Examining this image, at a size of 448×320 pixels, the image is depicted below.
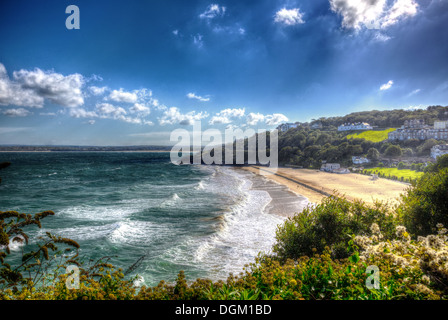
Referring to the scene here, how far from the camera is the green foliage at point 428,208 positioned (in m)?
11.1

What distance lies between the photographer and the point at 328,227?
1097 centimetres

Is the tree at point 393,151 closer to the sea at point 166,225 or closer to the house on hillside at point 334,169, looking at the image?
the house on hillside at point 334,169

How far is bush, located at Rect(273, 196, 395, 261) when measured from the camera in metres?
10.3

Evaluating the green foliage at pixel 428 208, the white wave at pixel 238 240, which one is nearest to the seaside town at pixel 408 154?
the white wave at pixel 238 240

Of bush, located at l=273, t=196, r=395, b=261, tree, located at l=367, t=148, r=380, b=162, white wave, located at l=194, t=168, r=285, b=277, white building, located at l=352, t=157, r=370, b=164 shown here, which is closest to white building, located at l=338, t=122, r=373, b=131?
tree, located at l=367, t=148, r=380, b=162

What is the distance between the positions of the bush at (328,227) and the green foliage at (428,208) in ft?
5.54

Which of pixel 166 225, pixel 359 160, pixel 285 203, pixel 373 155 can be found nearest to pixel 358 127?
pixel 373 155

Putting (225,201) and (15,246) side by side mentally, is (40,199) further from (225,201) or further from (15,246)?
(225,201)

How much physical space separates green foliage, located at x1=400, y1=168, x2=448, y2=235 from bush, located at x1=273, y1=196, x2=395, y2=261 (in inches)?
66.5

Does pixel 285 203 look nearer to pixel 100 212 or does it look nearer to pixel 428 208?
pixel 428 208

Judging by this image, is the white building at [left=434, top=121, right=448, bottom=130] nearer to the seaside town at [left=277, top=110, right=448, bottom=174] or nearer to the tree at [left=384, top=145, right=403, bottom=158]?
the seaside town at [left=277, top=110, right=448, bottom=174]

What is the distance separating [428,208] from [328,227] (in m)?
4.97

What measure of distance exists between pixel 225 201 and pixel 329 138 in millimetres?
83787
